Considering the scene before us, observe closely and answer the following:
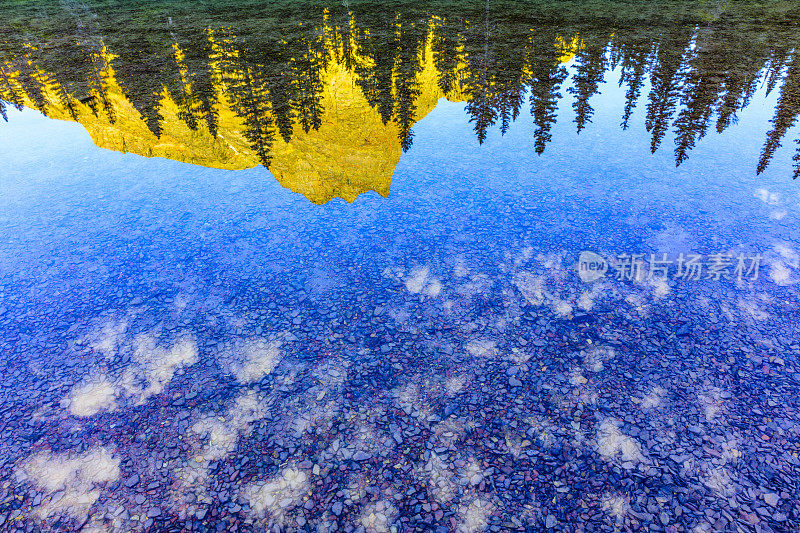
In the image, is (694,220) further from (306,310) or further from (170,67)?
(170,67)

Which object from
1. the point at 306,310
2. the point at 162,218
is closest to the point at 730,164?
the point at 306,310

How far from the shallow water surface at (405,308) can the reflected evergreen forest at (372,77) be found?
0.82ft

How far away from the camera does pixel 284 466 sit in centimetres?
668

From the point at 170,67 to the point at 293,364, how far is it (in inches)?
962

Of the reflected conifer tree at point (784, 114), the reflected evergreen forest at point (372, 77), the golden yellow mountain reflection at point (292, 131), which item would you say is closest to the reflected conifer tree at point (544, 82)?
the reflected evergreen forest at point (372, 77)

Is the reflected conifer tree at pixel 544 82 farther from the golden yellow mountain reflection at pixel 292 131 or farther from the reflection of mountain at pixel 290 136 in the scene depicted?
the reflection of mountain at pixel 290 136

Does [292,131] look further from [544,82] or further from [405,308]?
[544,82]

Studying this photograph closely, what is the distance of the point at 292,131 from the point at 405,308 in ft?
38.6

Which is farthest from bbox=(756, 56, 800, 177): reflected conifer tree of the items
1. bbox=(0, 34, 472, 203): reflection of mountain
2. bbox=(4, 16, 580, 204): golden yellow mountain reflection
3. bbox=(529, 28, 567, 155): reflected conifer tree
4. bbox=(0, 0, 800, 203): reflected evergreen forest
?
bbox=(0, 34, 472, 203): reflection of mountain

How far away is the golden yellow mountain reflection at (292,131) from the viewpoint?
49.8 ft

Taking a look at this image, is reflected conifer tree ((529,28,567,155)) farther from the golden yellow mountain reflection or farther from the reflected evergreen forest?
the golden yellow mountain reflection

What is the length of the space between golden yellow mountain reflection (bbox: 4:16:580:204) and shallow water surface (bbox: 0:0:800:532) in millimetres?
152

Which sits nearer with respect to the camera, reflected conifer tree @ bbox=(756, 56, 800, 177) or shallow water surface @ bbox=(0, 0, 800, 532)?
shallow water surface @ bbox=(0, 0, 800, 532)

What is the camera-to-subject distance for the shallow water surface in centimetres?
641
